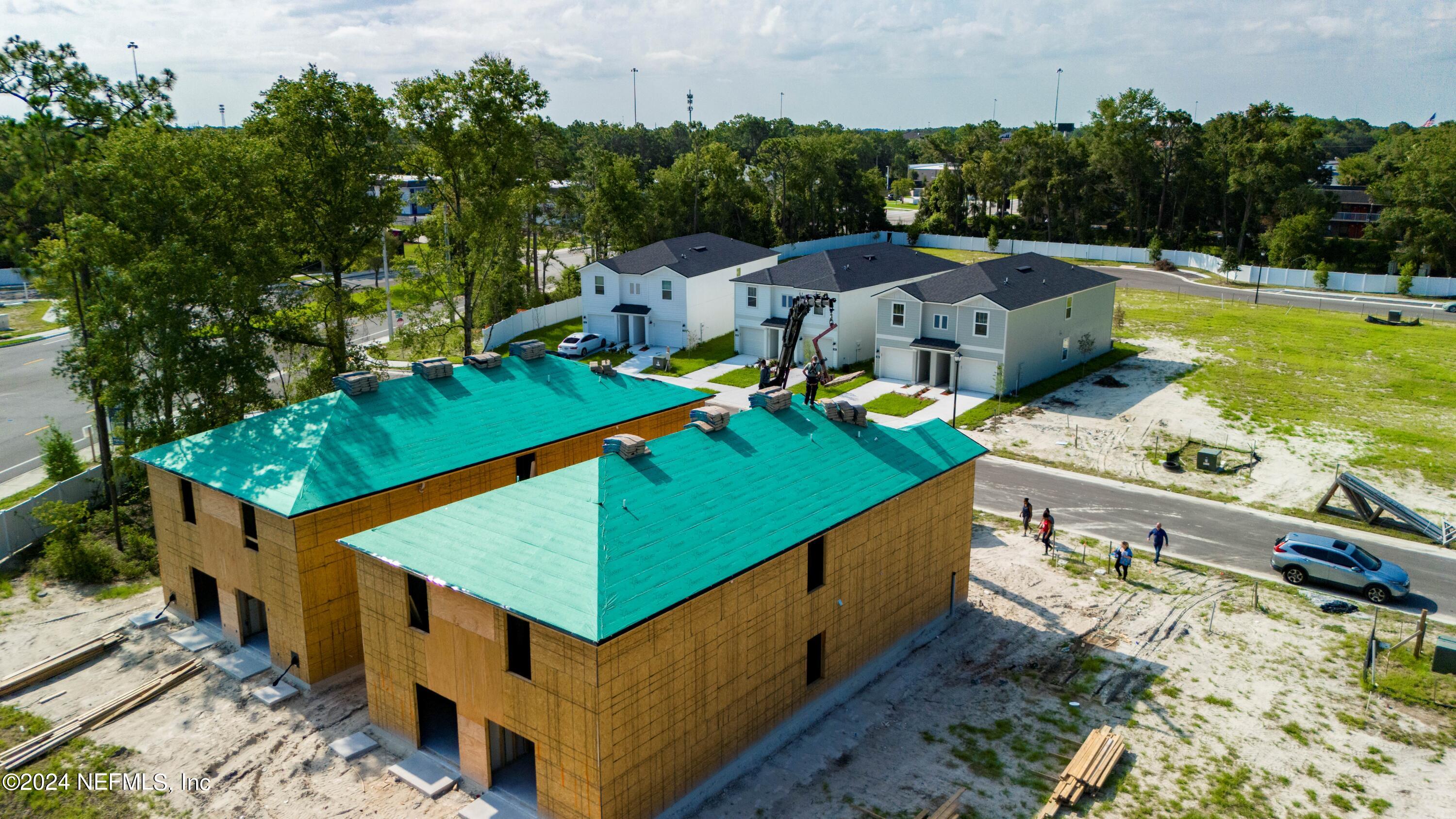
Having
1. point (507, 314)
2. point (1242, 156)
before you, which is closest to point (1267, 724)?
point (507, 314)

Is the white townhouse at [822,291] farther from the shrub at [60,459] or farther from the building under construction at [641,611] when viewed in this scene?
the shrub at [60,459]

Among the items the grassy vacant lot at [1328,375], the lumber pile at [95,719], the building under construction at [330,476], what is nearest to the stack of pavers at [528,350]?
the building under construction at [330,476]

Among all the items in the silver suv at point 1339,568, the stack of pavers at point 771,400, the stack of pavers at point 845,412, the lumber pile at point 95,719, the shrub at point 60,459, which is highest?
the stack of pavers at point 771,400

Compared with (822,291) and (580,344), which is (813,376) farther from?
(580,344)

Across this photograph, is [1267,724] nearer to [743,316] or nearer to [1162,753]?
[1162,753]

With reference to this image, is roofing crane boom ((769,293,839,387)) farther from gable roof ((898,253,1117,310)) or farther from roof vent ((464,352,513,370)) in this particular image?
gable roof ((898,253,1117,310))
